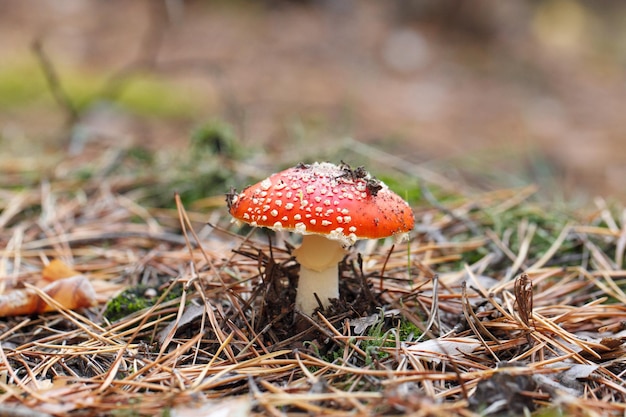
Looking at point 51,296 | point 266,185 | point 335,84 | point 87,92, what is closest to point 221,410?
point 266,185

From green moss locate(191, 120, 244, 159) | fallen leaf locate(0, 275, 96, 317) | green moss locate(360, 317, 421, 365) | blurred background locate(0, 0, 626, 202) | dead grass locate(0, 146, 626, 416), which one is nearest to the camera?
dead grass locate(0, 146, 626, 416)

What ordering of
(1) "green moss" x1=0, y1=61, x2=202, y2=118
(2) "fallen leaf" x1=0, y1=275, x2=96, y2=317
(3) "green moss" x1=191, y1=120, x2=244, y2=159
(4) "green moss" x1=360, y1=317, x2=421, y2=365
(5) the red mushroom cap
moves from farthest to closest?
(1) "green moss" x1=0, y1=61, x2=202, y2=118 < (3) "green moss" x1=191, y1=120, x2=244, y2=159 < (2) "fallen leaf" x1=0, y1=275, x2=96, y2=317 < (4) "green moss" x1=360, y1=317, x2=421, y2=365 < (5) the red mushroom cap

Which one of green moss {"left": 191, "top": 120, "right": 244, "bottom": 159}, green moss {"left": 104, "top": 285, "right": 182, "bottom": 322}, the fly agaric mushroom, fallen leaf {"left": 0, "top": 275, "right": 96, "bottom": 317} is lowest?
green moss {"left": 104, "top": 285, "right": 182, "bottom": 322}

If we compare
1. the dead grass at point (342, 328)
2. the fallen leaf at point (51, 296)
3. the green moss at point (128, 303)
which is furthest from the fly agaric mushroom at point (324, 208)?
the fallen leaf at point (51, 296)

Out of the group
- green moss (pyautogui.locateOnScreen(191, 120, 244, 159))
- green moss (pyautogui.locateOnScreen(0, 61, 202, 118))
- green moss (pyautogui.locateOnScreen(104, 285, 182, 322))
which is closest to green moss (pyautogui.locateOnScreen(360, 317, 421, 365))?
green moss (pyautogui.locateOnScreen(104, 285, 182, 322))

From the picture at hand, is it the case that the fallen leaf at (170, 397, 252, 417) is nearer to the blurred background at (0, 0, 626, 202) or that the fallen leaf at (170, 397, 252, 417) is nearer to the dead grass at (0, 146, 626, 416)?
the dead grass at (0, 146, 626, 416)

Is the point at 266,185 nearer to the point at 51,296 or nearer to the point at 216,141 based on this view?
the point at 51,296

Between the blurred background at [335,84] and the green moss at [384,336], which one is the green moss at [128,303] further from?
the blurred background at [335,84]
